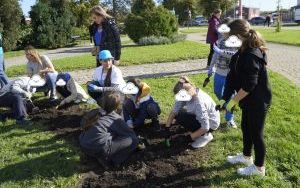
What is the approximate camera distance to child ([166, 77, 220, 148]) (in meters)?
5.35

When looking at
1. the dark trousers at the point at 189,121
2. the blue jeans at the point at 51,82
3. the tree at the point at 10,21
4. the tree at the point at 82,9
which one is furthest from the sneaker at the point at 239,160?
the tree at the point at 82,9

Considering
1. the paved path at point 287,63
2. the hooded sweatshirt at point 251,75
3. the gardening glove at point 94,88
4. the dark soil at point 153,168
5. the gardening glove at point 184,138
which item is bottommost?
the dark soil at point 153,168

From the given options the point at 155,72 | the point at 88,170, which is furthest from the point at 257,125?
the point at 155,72

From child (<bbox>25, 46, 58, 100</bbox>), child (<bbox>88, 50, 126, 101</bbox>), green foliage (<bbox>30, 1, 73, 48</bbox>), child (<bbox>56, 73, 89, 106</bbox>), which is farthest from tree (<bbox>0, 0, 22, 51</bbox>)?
child (<bbox>88, 50, 126, 101</bbox>)

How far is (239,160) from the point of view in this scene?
4996mm

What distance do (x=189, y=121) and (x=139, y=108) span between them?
114 cm

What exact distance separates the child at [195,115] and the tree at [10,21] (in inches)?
758

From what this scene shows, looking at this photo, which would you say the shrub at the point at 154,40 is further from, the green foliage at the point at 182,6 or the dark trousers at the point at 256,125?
the green foliage at the point at 182,6

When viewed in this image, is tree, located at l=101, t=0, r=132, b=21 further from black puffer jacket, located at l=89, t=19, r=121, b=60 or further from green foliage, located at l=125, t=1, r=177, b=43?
black puffer jacket, located at l=89, t=19, r=121, b=60

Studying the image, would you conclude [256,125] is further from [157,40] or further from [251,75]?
[157,40]

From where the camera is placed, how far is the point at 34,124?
7.09m

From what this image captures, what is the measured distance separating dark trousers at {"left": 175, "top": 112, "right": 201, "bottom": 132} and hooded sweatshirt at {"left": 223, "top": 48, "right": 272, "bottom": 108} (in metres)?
1.04

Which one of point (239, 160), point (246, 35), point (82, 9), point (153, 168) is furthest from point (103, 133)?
point (82, 9)

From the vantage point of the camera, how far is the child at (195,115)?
535 cm
